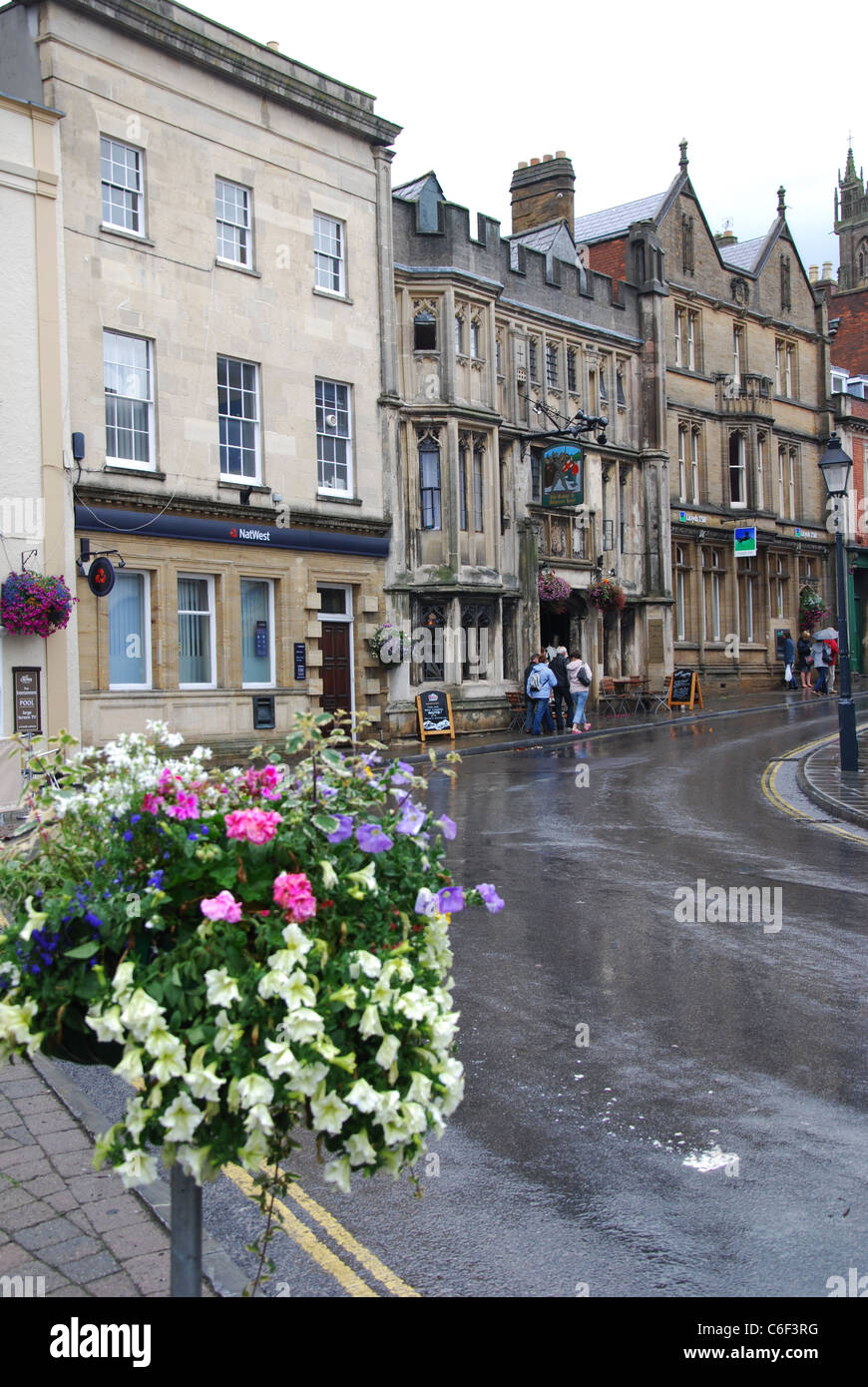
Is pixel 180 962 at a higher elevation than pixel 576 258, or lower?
lower

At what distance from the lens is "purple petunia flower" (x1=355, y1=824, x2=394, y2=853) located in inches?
114

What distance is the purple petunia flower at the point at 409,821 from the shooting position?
9.79ft

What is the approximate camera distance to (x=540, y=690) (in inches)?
1043

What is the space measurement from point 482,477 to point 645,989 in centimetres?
2247

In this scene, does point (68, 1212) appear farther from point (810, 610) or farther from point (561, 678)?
point (810, 610)

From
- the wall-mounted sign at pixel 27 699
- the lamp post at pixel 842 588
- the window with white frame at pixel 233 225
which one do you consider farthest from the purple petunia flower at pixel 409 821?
the window with white frame at pixel 233 225

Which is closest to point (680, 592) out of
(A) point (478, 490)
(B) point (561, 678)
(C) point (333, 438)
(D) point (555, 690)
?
(B) point (561, 678)

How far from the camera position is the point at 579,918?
29.2ft

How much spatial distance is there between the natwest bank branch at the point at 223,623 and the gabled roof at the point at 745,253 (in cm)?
2349

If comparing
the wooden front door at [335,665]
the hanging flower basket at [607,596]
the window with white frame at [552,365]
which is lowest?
the wooden front door at [335,665]

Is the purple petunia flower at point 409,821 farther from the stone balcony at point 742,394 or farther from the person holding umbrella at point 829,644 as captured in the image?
the stone balcony at point 742,394

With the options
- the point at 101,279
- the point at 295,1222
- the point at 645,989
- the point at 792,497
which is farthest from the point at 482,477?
the point at 295,1222

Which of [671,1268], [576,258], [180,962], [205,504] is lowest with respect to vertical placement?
[671,1268]
